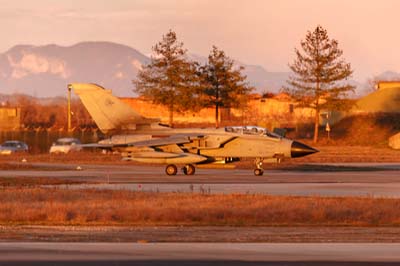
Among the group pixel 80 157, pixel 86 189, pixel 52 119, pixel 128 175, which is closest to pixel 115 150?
pixel 128 175

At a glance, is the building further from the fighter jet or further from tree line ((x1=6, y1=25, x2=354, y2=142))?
the fighter jet

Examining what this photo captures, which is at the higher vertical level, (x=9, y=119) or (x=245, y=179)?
(x=9, y=119)

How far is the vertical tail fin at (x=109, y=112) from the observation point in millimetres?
48500

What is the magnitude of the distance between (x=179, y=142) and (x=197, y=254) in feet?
92.7

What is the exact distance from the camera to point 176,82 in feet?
245

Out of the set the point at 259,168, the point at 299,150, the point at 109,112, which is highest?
the point at 109,112

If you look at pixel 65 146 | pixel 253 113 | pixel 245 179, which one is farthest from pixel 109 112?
pixel 253 113

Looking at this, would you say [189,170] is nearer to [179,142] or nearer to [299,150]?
[179,142]

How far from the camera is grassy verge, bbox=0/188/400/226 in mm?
25547

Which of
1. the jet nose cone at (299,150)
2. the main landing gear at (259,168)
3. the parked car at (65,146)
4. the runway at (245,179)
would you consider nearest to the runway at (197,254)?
the runway at (245,179)

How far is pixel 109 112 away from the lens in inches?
1917

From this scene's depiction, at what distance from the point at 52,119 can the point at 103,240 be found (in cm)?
12239

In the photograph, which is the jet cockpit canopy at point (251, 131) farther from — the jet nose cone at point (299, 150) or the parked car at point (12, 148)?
the parked car at point (12, 148)

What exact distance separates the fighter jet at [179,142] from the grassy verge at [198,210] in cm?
1448
